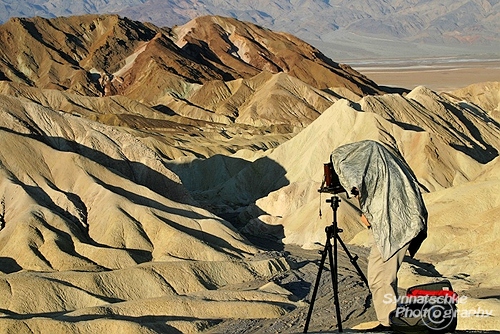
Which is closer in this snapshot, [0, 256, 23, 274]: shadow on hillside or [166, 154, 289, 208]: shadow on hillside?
[0, 256, 23, 274]: shadow on hillside

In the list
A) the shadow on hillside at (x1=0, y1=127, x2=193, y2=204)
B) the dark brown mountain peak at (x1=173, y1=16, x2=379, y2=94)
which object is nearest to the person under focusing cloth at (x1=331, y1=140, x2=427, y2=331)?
the shadow on hillside at (x1=0, y1=127, x2=193, y2=204)

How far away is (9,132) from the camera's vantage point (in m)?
38.3

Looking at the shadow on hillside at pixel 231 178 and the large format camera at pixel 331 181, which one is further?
the shadow on hillside at pixel 231 178

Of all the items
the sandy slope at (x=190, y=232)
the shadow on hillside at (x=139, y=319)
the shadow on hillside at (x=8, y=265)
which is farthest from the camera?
the shadow on hillside at (x=8, y=265)

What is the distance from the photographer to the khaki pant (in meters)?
8.41

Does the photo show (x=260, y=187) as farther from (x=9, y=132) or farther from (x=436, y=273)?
(x=436, y=273)

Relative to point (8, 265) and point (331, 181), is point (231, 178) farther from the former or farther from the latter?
point (331, 181)

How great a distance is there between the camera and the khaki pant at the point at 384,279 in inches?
331

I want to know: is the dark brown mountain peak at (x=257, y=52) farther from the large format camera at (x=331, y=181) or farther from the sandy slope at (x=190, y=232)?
the large format camera at (x=331, y=181)

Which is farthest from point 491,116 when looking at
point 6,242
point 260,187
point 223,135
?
point 6,242

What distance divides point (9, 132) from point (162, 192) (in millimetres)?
9697

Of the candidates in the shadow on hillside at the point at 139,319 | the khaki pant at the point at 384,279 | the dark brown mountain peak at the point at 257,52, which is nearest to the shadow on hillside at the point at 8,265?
the shadow on hillside at the point at 139,319

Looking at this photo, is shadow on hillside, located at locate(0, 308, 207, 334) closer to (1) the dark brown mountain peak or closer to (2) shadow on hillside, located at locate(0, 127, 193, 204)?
(2) shadow on hillside, located at locate(0, 127, 193, 204)

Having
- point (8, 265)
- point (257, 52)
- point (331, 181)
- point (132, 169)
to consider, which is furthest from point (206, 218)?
point (257, 52)
